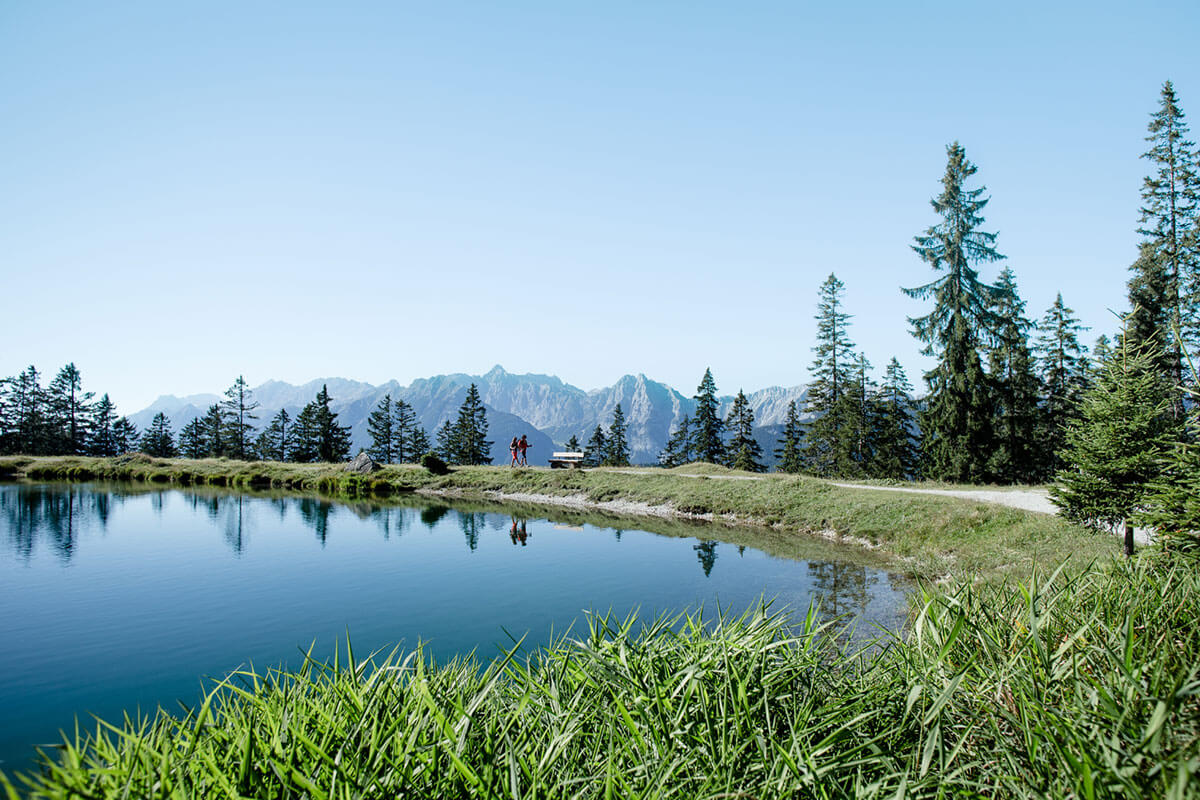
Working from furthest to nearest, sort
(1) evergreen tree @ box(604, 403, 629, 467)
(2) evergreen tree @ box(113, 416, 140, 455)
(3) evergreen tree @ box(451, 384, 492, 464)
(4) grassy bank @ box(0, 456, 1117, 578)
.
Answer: (2) evergreen tree @ box(113, 416, 140, 455), (1) evergreen tree @ box(604, 403, 629, 467), (3) evergreen tree @ box(451, 384, 492, 464), (4) grassy bank @ box(0, 456, 1117, 578)

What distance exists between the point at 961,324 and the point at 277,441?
69.2 meters

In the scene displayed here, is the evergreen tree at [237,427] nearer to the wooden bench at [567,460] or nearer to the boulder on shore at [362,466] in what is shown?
the boulder on shore at [362,466]

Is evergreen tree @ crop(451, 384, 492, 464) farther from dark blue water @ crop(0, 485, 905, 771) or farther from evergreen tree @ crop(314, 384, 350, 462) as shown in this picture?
dark blue water @ crop(0, 485, 905, 771)

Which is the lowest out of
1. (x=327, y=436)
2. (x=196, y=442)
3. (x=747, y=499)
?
(x=747, y=499)

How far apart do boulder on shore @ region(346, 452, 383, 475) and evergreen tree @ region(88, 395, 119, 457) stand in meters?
46.2

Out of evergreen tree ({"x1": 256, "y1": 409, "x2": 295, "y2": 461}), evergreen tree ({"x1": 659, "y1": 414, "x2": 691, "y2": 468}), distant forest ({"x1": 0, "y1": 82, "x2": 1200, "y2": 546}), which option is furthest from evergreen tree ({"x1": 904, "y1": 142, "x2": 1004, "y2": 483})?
evergreen tree ({"x1": 256, "y1": 409, "x2": 295, "y2": 461})

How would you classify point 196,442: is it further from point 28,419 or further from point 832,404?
point 832,404

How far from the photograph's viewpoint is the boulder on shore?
3978cm

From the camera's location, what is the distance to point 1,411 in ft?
205

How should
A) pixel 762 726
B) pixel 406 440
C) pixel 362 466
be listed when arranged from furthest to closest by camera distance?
pixel 406 440
pixel 362 466
pixel 762 726

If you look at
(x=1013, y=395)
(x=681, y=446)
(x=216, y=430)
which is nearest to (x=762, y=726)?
(x=1013, y=395)

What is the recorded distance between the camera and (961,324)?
2653 cm

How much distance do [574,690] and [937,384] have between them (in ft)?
95.1

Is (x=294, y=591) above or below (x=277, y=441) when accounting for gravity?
below
